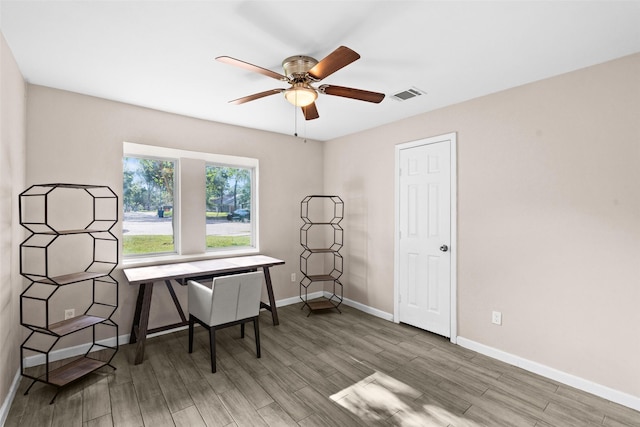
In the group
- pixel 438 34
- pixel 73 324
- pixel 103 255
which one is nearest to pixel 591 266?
pixel 438 34

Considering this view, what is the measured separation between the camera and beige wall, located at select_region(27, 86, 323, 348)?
279 cm

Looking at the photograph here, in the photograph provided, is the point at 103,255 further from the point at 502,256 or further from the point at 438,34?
the point at 502,256

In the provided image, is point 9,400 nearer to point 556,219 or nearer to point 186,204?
point 186,204

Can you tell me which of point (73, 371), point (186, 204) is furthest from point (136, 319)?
point (186, 204)

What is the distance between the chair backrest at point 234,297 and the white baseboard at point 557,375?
84.3 inches

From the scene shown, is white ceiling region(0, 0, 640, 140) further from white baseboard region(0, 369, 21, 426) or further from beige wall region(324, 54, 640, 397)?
white baseboard region(0, 369, 21, 426)

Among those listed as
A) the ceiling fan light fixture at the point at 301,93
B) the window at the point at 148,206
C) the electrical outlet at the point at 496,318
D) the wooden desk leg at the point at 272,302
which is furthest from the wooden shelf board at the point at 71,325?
the electrical outlet at the point at 496,318

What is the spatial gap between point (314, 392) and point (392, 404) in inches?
23.0

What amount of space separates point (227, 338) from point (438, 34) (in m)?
3.34

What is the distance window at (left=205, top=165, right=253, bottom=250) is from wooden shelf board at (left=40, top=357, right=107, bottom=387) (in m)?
1.67

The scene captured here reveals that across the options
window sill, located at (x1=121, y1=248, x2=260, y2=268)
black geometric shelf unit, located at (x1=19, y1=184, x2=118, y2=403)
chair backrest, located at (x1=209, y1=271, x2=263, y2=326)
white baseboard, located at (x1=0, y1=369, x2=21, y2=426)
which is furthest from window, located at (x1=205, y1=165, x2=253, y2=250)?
white baseboard, located at (x1=0, y1=369, x2=21, y2=426)

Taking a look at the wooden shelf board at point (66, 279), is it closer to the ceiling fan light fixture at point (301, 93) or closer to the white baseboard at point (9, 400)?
the white baseboard at point (9, 400)

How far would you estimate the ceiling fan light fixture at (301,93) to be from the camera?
2189 mm

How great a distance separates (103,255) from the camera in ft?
10.0
